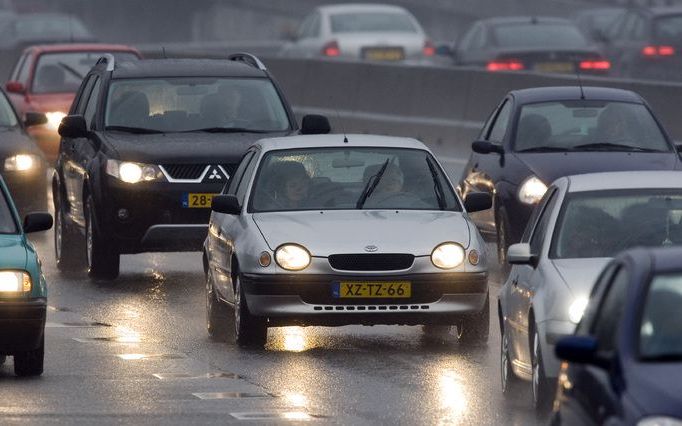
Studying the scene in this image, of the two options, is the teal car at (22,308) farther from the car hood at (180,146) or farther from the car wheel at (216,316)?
the car hood at (180,146)

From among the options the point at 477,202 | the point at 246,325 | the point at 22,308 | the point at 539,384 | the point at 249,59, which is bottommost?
the point at 249,59

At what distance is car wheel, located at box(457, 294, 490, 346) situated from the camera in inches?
590

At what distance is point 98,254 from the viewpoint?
19328mm

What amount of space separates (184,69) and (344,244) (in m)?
6.04

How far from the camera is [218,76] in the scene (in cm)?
2031

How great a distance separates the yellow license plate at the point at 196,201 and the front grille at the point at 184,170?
153 millimetres

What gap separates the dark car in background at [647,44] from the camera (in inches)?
1607

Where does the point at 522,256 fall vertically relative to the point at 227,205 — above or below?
above

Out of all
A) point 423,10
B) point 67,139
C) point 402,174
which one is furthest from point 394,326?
point 423,10

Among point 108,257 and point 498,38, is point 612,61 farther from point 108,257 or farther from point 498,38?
point 108,257

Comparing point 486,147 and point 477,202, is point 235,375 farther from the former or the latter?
point 486,147

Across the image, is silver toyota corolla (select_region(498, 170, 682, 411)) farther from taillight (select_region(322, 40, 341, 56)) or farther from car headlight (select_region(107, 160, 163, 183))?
taillight (select_region(322, 40, 341, 56))

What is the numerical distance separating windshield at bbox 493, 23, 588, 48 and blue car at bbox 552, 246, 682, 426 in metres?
28.5

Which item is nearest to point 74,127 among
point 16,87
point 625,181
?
point 625,181
